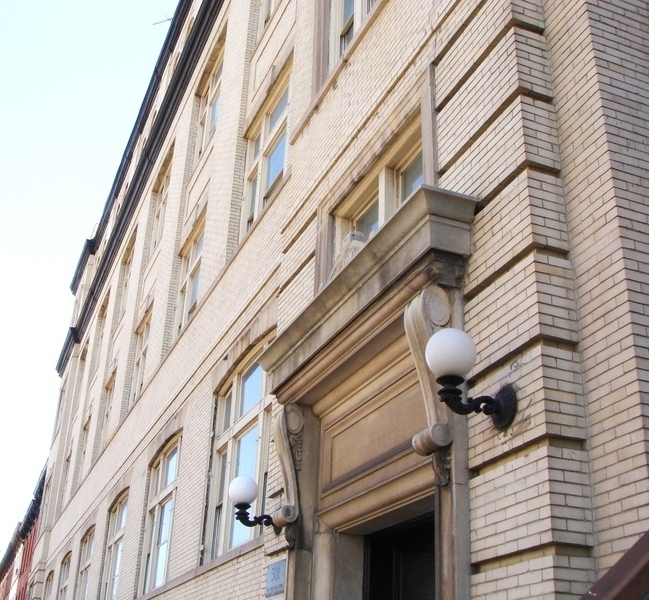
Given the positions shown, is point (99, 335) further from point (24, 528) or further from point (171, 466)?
point (24, 528)

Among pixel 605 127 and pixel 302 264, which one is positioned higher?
pixel 302 264

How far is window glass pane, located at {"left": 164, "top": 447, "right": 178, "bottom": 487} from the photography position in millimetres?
15508

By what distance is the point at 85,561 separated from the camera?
24.3 m

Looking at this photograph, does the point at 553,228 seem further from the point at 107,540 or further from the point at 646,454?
the point at 107,540

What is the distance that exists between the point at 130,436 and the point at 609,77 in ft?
53.1

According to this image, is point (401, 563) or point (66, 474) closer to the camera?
point (401, 563)

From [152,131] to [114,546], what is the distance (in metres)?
12.1

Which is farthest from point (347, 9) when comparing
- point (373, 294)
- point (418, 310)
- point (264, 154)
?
point (418, 310)

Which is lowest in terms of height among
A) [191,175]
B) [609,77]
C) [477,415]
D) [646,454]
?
[646,454]

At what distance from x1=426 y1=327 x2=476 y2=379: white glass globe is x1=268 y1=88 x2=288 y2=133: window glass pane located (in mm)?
9492

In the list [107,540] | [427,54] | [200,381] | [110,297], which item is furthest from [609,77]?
[110,297]

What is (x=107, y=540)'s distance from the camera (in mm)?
20469

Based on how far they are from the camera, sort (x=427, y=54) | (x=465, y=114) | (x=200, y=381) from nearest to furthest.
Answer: (x=465, y=114), (x=427, y=54), (x=200, y=381)

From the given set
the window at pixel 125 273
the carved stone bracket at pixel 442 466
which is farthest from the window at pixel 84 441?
the carved stone bracket at pixel 442 466
